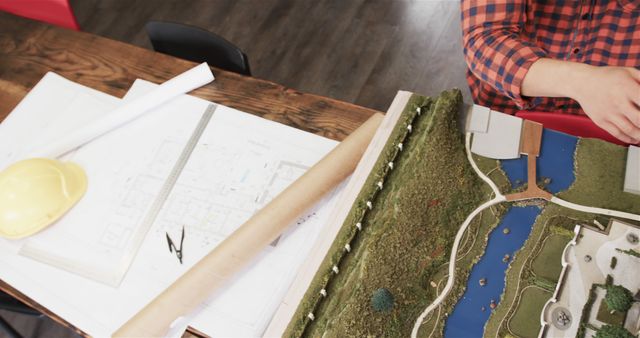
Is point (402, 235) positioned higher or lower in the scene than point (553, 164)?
lower

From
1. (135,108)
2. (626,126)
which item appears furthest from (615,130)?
(135,108)

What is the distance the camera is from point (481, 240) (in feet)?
3.07

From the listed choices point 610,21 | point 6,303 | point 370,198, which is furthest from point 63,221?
point 610,21

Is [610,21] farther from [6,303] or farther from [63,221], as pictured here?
[6,303]

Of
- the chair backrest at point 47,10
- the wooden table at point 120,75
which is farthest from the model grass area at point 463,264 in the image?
the chair backrest at point 47,10

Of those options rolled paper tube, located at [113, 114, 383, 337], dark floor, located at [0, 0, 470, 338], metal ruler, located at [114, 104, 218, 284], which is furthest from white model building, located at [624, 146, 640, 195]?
dark floor, located at [0, 0, 470, 338]

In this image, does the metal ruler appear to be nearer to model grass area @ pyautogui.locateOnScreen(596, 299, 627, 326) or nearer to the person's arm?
the person's arm

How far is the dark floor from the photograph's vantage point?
2283 mm

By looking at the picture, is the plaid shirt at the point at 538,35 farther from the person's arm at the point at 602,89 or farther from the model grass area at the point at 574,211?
the model grass area at the point at 574,211

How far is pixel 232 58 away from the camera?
1383 mm

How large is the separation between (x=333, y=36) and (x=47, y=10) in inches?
47.2

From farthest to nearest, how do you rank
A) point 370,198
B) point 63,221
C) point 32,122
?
1. point 32,122
2. point 63,221
3. point 370,198

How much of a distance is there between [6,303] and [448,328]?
0.98m

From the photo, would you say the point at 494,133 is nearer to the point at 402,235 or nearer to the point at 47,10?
the point at 402,235
